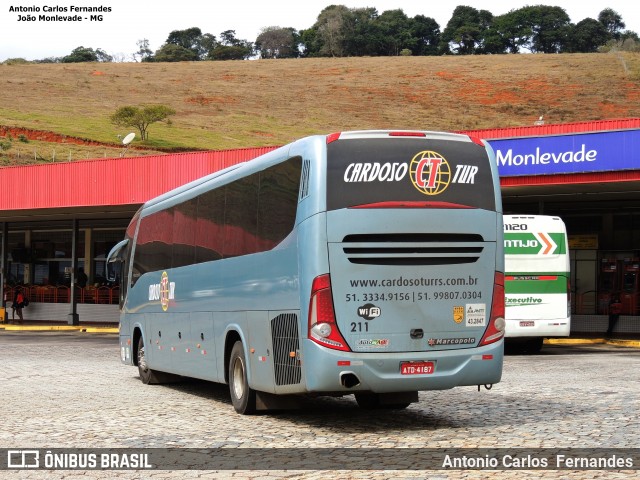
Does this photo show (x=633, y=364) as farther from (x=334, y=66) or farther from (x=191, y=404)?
(x=334, y=66)

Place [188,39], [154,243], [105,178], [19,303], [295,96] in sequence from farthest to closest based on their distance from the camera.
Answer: [188,39] < [295,96] < [19,303] < [105,178] < [154,243]

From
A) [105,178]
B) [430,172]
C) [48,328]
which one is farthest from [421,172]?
[48,328]

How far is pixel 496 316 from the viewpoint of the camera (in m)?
12.1

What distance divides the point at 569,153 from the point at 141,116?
226 feet

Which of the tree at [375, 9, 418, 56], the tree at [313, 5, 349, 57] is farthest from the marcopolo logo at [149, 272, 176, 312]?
the tree at [313, 5, 349, 57]

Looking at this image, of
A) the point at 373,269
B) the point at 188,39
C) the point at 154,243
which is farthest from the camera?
the point at 188,39

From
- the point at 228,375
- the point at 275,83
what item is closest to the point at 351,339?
the point at 228,375

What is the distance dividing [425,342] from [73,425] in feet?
13.6

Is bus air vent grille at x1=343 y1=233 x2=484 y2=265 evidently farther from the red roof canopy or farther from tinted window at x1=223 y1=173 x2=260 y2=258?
the red roof canopy

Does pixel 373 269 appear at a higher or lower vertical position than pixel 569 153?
lower

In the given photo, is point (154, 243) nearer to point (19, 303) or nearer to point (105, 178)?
point (105, 178)

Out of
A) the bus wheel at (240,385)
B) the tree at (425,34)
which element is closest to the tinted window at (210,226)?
the bus wheel at (240,385)

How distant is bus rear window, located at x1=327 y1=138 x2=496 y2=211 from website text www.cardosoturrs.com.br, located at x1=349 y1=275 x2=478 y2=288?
85cm

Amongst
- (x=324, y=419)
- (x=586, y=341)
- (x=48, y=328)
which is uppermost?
(x=324, y=419)
